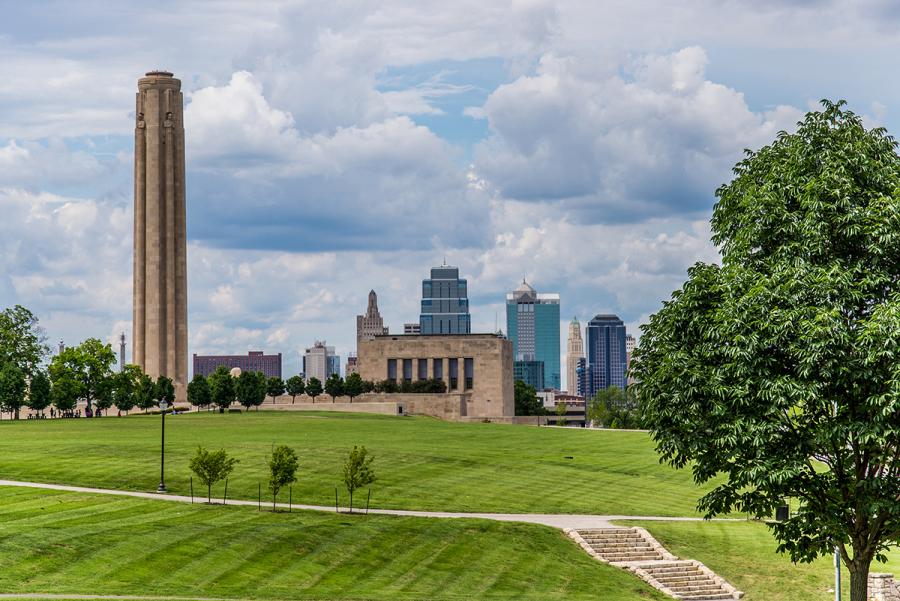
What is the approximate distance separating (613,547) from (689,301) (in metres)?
28.0

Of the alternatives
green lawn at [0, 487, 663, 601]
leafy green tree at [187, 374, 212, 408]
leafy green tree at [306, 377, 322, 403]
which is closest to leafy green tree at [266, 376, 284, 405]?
leafy green tree at [306, 377, 322, 403]

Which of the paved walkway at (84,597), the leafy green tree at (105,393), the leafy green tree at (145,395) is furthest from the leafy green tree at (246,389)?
the paved walkway at (84,597)

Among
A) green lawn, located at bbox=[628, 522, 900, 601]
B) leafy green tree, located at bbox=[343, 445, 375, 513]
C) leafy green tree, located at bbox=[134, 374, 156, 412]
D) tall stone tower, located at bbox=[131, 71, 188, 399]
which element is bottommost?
green lawn, located at bbox=[628, 522, 900, 601]

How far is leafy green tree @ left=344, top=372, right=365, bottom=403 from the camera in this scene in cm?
18825

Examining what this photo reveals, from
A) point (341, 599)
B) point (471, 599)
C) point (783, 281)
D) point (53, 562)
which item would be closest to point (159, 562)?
point (53, 562)

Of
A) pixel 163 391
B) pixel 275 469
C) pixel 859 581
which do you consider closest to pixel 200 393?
pixel 163 391

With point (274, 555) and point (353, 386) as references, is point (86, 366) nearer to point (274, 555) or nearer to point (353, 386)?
point (353, 386)

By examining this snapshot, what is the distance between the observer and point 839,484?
3253 centimetres

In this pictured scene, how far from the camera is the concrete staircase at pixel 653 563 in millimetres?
53781

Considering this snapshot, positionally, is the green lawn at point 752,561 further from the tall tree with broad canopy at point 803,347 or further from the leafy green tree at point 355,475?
the tall tree with broad canopy at point 803,347

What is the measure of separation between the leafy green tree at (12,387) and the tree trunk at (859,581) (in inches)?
4414

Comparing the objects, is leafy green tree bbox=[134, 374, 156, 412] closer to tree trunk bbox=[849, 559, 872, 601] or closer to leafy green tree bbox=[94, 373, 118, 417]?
leafy green tree bbox=[94, 373, 118, 417]

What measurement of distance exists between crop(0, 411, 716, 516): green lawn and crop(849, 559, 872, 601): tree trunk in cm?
3485

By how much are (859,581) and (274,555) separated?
78.2 feet
